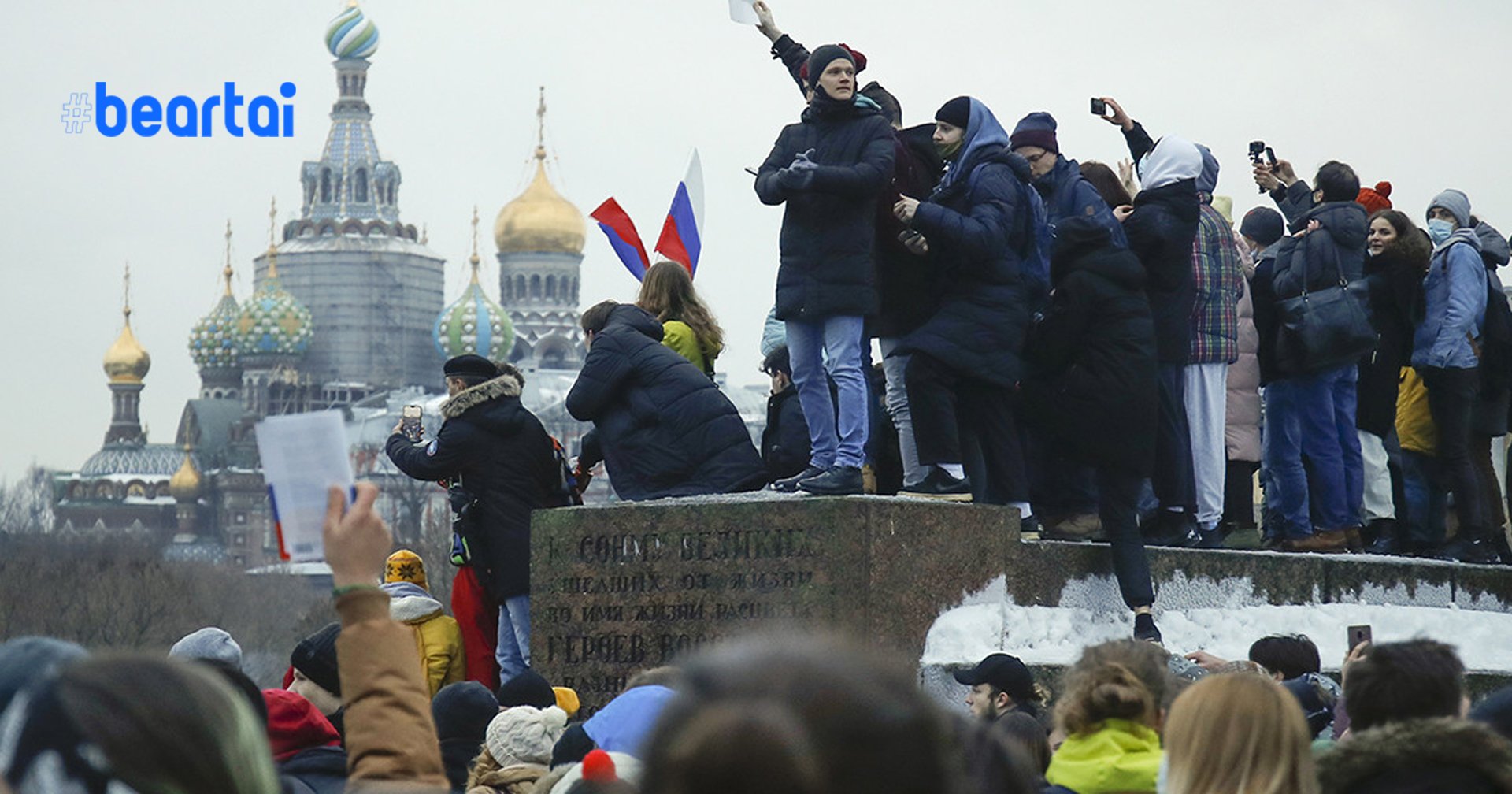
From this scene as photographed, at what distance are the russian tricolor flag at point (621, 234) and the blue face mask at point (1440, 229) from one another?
3.50 meters

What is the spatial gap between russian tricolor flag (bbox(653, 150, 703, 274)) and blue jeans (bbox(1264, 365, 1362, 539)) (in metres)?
3.04

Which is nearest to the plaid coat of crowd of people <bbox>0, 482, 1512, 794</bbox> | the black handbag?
the black handbag

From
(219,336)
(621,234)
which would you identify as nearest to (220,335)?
(219,336)

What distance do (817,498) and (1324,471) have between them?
8.39 ft

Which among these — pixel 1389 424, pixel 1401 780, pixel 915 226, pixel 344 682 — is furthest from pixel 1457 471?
pixel 344 682

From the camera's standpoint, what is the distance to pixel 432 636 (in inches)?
329

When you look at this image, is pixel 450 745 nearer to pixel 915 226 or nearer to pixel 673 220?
pixel 915 226

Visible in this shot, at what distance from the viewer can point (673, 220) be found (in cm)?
1133

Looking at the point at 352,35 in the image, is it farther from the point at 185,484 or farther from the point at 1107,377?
the point at 1107,377

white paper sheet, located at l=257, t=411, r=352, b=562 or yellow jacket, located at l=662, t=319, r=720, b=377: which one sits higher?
yellow jacket, located at l=662, t=319, r=720, b=377

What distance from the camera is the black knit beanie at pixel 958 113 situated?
8344 mm

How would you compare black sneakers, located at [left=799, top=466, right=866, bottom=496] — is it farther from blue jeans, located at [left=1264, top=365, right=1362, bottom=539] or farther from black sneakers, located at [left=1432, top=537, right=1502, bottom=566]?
black sneakers, located at [left=1432, top=537, right=1502, bottom=566]

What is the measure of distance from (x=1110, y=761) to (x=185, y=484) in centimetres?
12270

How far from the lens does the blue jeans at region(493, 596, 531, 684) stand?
8.62m
